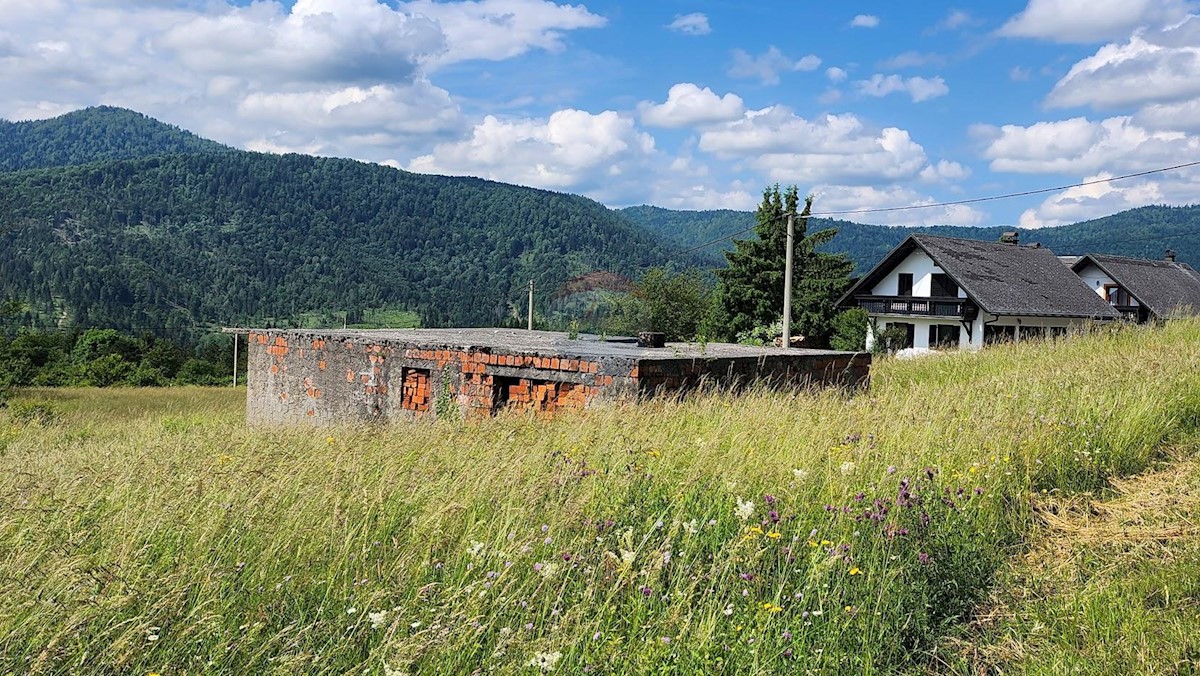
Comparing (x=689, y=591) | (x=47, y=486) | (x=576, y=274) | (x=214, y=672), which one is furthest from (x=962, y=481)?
(x=576, y=274)

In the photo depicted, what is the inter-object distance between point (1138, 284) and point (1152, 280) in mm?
A: 2084

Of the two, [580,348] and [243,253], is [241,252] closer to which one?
[243,253]

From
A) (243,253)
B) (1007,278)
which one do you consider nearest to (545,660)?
(1007,278)

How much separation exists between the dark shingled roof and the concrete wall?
43350mm

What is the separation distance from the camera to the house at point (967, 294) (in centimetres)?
3991

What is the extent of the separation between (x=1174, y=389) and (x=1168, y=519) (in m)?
3.50

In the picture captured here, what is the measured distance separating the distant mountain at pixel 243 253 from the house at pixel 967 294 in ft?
285

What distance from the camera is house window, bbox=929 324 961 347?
4150cm

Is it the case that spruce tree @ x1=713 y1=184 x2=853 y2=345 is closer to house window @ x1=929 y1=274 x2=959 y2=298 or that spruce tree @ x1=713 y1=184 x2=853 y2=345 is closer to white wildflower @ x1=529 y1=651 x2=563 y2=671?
house window @ x1=929 y1=274 x2=959 y2=298

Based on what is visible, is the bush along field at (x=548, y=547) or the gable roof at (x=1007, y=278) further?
the gable roof at (x=1007, y=278)

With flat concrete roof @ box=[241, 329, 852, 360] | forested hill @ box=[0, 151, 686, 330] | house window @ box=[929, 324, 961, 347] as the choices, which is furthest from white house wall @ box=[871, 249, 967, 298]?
forested hill @ box=[0, 151, 686, 330]

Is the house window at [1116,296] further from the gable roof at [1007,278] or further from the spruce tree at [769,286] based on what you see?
the spruce tree at [769,286]

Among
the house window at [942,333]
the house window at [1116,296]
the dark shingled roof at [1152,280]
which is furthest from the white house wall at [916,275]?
the house window at [1116,296]

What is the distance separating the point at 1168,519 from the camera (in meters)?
4.60
